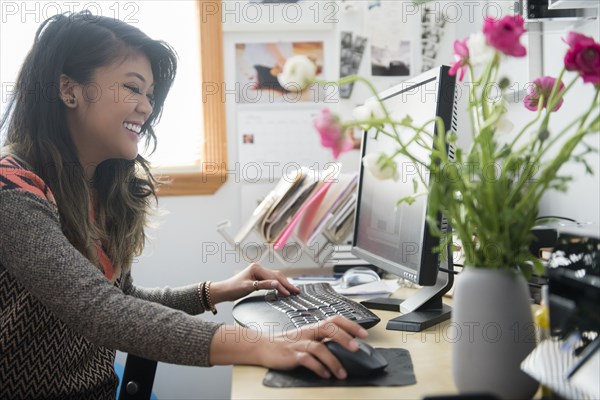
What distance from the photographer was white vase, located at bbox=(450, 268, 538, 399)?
705 millimetres

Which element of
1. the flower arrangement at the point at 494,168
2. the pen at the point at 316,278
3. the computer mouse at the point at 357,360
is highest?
the flower arrangement at the point at 494,168

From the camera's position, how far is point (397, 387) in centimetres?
79

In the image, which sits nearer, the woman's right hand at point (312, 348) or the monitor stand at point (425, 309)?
the woman's right hand at point (312, 348)

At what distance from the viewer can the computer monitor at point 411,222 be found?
102cm

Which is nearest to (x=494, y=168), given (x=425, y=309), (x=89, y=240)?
(x=425, y=309)

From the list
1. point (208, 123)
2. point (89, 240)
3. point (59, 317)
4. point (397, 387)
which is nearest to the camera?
point (397, 387)

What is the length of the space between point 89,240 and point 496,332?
2.69 feet

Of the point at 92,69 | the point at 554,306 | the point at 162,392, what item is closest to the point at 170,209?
the point at 162,392

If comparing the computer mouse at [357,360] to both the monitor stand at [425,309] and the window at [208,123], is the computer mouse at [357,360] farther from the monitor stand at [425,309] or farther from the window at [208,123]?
the window at [208,123]

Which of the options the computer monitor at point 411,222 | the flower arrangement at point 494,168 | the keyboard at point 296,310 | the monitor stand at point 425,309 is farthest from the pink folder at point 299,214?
the flower arrangement at point 494,168

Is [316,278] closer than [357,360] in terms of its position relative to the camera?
No

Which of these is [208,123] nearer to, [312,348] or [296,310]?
[296,310]

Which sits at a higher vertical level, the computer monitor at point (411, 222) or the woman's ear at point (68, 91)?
the woman's ear at point (68, 91)

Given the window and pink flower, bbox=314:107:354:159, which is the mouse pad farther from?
the window
